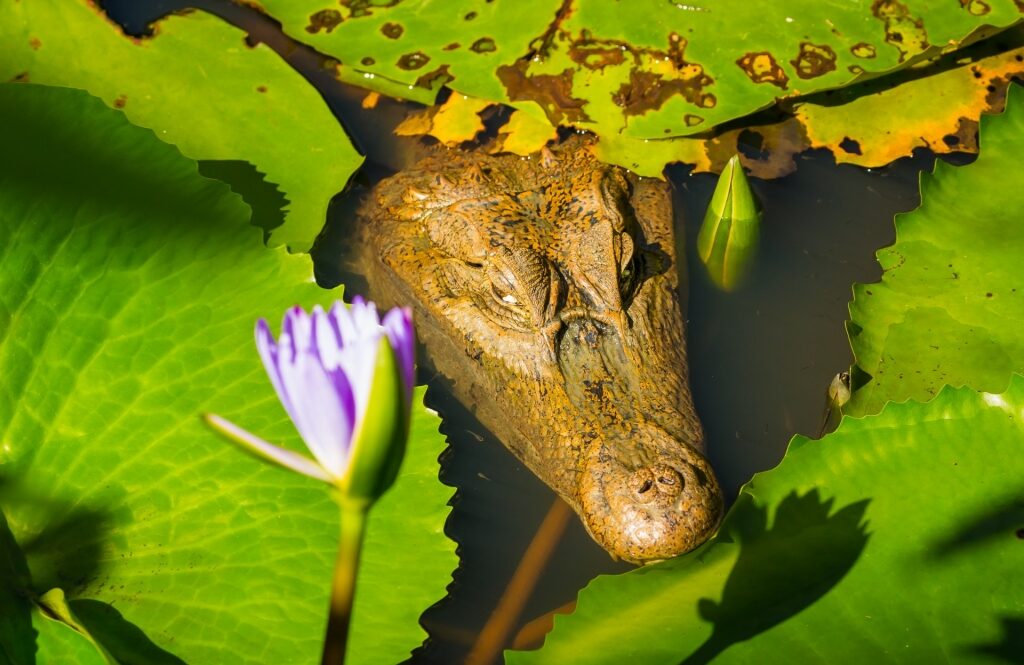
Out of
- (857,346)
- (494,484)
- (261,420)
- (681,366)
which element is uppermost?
(261,420)

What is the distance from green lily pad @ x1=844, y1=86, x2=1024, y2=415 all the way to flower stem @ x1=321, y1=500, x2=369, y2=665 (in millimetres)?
1962

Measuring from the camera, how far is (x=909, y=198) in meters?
3.89

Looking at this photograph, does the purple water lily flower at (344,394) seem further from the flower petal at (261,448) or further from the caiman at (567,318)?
the caiman at (567,318)

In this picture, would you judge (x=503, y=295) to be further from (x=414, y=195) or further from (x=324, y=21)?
(x=324, y=21)

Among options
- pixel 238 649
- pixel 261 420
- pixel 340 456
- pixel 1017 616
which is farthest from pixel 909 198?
pixel 340 456

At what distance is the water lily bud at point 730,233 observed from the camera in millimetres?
3521

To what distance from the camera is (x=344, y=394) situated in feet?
3.68

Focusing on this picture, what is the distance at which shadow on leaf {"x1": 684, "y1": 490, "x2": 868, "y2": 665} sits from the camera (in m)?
2.06

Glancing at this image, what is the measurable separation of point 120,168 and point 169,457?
847 millimetres

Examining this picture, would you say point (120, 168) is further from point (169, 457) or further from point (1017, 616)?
point (1017, 616)

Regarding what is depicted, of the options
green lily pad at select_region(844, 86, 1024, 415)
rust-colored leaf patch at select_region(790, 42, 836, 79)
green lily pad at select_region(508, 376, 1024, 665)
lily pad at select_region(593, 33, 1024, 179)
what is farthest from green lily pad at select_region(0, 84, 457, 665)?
rust-colored leaf patch at select_region(790, 42, 836, 79)

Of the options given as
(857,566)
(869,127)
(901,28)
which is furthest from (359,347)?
(869,127)

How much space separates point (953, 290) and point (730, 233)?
0.90 m

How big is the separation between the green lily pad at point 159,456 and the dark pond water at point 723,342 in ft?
1.98
